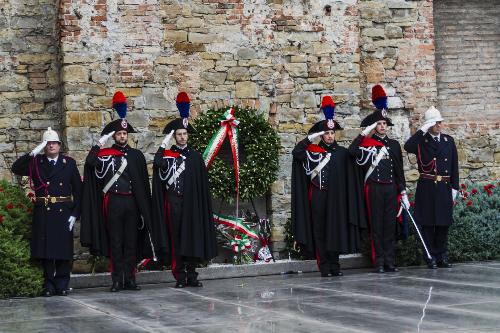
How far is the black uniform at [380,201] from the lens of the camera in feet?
33.7

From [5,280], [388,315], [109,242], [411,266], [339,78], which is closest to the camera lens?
[388,315]

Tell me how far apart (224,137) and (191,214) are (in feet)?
5.72

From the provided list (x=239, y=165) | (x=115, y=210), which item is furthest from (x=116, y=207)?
(x=239, y=165)

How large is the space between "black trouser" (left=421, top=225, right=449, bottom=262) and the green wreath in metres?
2.01

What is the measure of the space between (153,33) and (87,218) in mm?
2837

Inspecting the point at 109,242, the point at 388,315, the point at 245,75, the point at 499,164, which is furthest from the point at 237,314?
the point at 499,164

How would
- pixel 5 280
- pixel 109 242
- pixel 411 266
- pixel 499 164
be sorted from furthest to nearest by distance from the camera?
pixel 499 164 → pixel 411 266 → pixel 109 242 → pixel 5 280

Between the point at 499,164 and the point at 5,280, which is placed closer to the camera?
the point at 5,280

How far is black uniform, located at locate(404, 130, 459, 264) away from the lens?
1046 centimetres

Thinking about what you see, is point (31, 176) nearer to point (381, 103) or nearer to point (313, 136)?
point (313, 136)

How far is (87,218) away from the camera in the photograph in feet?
31.1

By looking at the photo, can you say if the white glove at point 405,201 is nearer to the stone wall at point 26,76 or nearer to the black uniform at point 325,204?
the black uniform at point 325,204

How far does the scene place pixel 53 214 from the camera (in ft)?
30.5

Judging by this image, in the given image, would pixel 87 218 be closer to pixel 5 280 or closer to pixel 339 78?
pixel 5 280
